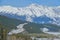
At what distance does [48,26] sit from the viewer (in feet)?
7.92

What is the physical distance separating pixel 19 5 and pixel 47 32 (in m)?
0.55

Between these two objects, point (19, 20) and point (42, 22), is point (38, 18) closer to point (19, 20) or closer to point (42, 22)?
point (42, 22)

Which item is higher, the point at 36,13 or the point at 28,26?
the point at 36,13

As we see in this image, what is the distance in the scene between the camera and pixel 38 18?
2.46 meters

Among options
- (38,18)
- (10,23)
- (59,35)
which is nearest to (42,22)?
(38,18)

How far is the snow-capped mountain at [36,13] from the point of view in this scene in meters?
2.44

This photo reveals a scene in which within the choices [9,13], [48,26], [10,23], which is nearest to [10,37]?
[10,23]

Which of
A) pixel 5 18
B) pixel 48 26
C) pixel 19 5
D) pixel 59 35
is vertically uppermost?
pixel 19 5

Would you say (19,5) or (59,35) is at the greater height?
(19,5)

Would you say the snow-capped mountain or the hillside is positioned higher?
the snow-capped mountain

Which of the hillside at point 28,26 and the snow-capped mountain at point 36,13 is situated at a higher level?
the snow-capped mountain at point 36,13

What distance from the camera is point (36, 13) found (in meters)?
2.47

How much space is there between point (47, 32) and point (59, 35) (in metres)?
0.17

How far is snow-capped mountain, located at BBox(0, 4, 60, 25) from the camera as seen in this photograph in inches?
96.1
